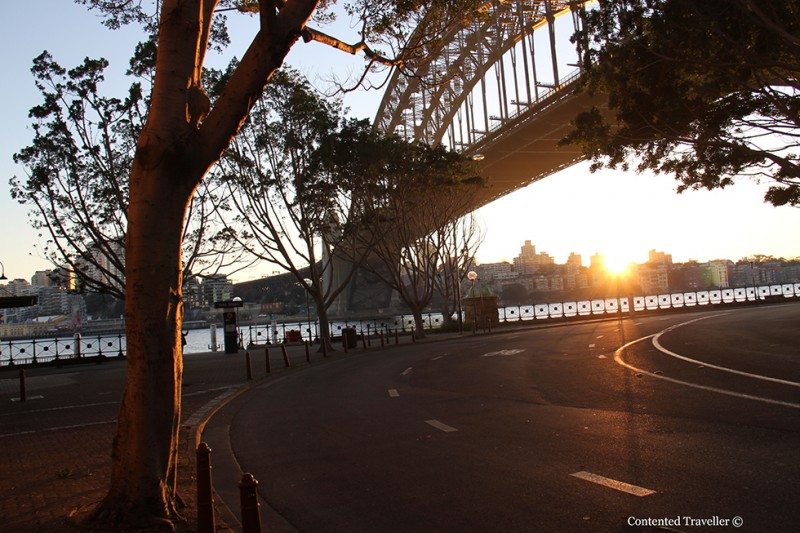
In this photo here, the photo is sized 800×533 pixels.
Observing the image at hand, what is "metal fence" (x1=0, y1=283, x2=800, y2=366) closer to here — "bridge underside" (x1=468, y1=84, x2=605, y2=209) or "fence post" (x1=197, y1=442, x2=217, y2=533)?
"bridge underside" (x1=468, y1=84, x2=605, y2=209)

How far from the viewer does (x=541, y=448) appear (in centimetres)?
718

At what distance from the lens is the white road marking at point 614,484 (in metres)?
5.36

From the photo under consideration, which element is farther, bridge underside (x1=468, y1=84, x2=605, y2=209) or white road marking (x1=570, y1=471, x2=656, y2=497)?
bridge underside (x1=468, y1=84, x2=605, y2=209)

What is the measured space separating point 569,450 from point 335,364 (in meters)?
16.3

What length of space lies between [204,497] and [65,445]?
5624mm

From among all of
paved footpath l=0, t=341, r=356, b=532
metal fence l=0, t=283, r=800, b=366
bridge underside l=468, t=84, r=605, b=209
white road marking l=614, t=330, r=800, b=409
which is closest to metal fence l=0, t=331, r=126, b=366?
metal fence l=0, t=283, r=800, b=366

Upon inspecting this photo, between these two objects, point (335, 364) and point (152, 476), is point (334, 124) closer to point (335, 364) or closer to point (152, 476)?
point (335, 364)

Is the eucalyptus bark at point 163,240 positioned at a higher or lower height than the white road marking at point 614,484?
higher

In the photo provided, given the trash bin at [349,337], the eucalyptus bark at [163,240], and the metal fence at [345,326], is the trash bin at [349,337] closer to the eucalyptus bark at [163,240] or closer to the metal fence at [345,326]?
the metal fence at [345,326]

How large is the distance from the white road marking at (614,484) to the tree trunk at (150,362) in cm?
350

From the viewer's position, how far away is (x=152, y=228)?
5.41 metres

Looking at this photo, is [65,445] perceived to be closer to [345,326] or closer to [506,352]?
[506,352]

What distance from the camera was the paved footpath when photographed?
587cm

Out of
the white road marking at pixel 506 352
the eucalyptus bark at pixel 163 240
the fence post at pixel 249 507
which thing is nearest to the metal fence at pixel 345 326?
the white road marking at pixel 506 352
